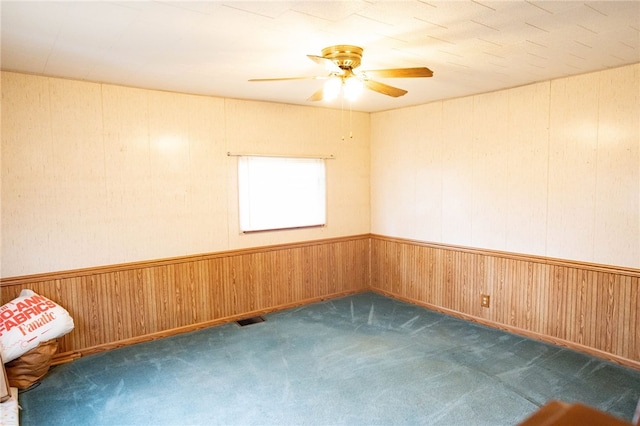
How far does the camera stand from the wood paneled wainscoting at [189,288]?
11.8ft

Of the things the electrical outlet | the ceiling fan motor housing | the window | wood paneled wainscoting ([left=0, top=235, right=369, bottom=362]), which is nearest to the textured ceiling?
the ceiling fan motor housing

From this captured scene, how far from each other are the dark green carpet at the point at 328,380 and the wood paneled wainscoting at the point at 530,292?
0.18 m

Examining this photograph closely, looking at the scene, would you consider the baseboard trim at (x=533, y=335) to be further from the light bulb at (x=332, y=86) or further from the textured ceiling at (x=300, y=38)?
the light bulb at (x=332, y=86)

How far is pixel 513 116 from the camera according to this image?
401 centimetres

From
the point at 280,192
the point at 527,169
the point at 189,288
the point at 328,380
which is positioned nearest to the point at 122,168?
the point at 189,288

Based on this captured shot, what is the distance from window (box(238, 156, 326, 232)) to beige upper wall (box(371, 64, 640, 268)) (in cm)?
101

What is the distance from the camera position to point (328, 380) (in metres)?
3.11

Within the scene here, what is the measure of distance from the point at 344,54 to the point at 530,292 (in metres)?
2.90

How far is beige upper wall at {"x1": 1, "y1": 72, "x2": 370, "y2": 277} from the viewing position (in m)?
3.34

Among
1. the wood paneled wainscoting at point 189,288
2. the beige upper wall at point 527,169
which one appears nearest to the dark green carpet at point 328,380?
the wood paneled wainscoting at point 189,288

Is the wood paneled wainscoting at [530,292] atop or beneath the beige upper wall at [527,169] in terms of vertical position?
beneath

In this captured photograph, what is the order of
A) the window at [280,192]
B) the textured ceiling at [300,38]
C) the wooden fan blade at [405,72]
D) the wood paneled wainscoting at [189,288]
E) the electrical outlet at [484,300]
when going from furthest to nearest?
the window at [280,192], the electrical outlet at [484,300], the wood paneled wainscoting at [189,288], the wooden fan blade at [405,72], the textured ceiling at [300,38]

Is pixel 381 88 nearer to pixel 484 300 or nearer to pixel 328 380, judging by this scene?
pixel 328 380

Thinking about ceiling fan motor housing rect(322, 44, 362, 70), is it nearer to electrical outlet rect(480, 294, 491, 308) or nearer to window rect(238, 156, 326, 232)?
window rect(238, 156, 326, 232)
